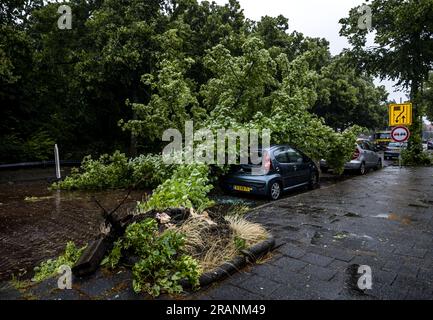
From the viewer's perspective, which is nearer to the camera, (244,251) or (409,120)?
(244,251)

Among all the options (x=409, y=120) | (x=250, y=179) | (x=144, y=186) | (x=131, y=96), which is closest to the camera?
(x=250, y=179)

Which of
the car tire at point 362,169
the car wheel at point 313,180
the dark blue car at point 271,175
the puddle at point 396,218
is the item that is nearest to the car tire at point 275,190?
the dark blue car at point 271,175

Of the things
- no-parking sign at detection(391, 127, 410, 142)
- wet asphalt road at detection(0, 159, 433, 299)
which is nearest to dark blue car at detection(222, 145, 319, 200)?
wet asphalt road at detection(0, 159, 433, 299)

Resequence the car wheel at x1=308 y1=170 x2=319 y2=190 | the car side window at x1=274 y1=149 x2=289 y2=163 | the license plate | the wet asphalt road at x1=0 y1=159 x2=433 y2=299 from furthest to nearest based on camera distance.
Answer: the car wheel at x1=308 y1=170 x2=319 y2=190
the car side window at x1=274 y1=149 x2=289 y2=163
the license plate
the wet asphalt road at x1=0 y1=159 x2=433 y2=299

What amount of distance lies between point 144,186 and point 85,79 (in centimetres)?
968

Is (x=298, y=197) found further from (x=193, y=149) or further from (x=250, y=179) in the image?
(x=193, y=149)

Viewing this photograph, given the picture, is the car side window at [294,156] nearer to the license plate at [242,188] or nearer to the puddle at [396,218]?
the license plate at [242,188]

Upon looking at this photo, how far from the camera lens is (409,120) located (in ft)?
45.0

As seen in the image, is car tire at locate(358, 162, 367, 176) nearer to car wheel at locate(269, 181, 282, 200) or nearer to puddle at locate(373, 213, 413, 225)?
car wheel at locate(269, 181, 282, 200)

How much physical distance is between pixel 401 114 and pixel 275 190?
9.08 m

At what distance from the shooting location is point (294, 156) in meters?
9.38

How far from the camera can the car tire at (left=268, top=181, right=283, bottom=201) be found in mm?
8281

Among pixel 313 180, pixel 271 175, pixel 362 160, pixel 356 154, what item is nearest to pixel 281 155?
pixel 271 175

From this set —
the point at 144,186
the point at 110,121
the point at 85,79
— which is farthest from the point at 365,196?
the point at 110,121
